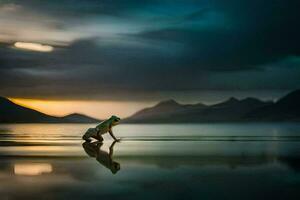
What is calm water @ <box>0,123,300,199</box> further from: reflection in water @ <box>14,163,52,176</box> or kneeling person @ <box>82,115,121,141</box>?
kneeling person @ <box>82,115,121,141</box>

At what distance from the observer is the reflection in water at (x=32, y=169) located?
482 inches

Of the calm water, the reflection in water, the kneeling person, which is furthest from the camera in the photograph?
the kneeling person

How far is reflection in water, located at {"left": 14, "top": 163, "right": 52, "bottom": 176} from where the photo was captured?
1224cm

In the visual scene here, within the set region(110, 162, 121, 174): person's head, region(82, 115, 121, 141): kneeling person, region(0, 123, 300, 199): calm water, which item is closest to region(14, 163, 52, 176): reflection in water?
region(0, 123, 300, 199): calm water

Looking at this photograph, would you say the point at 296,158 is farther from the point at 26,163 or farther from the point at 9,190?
the point at 9,190

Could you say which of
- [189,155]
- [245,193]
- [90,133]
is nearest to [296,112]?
[90,133]

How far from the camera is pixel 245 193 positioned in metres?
Answer: 8.86

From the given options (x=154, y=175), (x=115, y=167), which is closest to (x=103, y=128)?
(x=115, y=167)

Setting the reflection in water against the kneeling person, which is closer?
the reflection in water

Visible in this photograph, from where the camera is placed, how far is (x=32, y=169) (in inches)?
514

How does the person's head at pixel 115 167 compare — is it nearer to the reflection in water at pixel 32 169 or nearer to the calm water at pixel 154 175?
the calm water at pixel 154 175

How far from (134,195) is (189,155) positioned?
25.0ft

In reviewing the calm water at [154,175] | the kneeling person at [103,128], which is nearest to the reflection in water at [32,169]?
the calm water at [154,175]

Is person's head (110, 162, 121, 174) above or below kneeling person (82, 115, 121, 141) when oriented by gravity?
below
